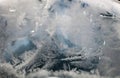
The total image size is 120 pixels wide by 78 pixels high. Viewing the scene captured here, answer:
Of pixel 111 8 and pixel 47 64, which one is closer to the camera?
pixel 47 64

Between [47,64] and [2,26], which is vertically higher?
[2,26]

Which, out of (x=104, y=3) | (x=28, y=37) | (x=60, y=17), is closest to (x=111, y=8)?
(x=104, y=3)

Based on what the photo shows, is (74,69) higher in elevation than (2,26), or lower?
lower

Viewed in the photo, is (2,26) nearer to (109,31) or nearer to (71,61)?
(71,61)

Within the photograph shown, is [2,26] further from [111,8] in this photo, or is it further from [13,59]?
[111,8]

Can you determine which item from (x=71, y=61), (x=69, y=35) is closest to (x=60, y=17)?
(x=69, y=35)

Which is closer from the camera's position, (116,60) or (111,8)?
(116,60)
